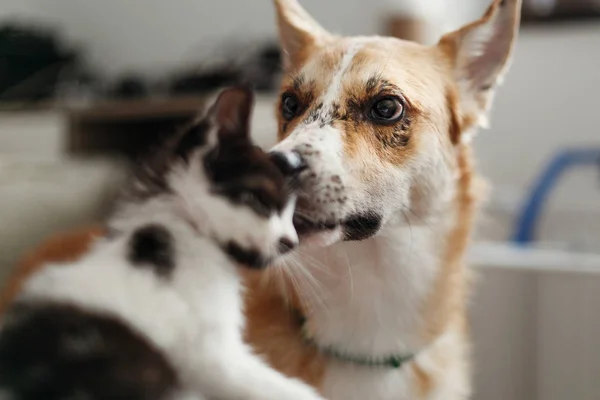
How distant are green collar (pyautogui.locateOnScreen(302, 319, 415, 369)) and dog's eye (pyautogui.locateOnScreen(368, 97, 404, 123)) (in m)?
0.35

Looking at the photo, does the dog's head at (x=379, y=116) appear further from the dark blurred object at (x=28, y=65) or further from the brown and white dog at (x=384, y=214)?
the dark blurred object at (x=28, y=65)

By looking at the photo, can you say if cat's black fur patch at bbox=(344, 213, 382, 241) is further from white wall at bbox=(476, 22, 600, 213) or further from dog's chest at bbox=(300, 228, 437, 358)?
white wall at bbox=(476, 22, 600, 213)

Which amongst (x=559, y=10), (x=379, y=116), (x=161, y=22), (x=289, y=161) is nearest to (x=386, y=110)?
→ (x=379, y=116)

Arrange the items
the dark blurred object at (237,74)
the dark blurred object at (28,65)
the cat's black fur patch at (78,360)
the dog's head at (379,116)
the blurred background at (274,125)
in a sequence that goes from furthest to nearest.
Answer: the dark blurred object at (28,65), the dark blurred object at (237,74), the blurred background at (274,125), the dog's head at (379,116), the cat's black fur patch at (78,360)

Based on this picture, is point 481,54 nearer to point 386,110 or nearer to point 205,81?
point 386,110

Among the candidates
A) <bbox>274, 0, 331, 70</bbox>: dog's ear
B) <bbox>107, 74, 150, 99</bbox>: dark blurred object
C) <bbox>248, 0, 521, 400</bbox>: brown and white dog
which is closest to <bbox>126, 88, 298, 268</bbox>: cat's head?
<bbox>248, 0, 521, 400</bbox>: brown and white dog

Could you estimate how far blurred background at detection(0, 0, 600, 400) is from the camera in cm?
152

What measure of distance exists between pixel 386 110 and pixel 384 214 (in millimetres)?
152

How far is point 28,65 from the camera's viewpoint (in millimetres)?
2807

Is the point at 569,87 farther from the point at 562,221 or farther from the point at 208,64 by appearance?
the point at 208,64

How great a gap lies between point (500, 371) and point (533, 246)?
0.45m

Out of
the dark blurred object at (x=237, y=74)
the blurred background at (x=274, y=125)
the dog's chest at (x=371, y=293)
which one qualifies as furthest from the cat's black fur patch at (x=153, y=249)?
the dark blurred object at (x=237, y=74)

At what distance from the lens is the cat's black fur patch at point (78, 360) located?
581mm

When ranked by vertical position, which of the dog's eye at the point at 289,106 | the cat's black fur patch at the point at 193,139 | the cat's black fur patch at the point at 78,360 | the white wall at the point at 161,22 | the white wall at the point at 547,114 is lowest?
the white wall at the point at 547,114
